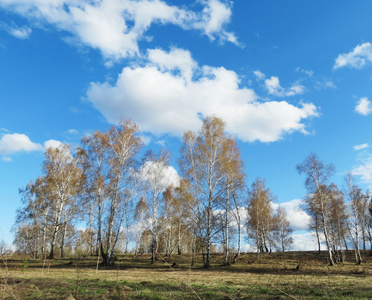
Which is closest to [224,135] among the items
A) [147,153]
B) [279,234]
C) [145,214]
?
[147,153]

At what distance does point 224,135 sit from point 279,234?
32.2 metres

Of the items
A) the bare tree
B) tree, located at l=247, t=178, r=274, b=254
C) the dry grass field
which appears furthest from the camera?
tree, located at l=247, t=178, r=274, b=254

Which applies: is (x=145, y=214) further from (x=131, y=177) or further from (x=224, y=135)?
(x=224, y=135)

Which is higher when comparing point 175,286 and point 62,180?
point 62,180

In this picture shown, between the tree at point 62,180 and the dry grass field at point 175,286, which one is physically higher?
the tree at point 62,180

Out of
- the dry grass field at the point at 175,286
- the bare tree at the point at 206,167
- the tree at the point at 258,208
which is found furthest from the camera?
the tree at the point at 258,208

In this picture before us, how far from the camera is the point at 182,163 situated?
83.7 feet

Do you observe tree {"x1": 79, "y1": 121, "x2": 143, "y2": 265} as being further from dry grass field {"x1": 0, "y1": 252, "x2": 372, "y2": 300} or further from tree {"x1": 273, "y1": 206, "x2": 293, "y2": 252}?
tree {"x1": 273, "y1": 206, "x2": 293, "y2": 252}

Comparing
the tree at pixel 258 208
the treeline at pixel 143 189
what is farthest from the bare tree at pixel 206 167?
the tree at pixel 258 208

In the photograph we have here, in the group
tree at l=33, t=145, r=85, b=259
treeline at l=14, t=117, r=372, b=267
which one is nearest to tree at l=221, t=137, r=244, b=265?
treeline at l=14, t=117, r=372, b=267

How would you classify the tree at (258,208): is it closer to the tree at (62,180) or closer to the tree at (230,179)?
the tree at (230,179)

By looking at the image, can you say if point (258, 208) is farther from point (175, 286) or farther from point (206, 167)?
point (175, 286)

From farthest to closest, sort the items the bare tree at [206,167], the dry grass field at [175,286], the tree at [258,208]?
1. the tree at [258,208]
2. the bare tree at [206,167]
3. the dry grass field at [175,286]

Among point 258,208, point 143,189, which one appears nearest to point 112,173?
point 143,189
